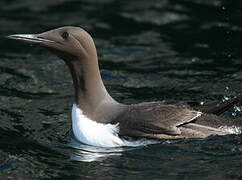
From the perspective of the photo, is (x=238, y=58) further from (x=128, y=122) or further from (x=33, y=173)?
(x=33, y=173)

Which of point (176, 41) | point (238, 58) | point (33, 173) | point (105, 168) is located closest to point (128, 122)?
point (105, 168)

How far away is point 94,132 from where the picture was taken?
8898 mm

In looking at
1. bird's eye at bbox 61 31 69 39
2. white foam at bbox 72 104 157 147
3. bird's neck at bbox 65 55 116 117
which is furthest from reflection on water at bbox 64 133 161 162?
bird's eye at bbox 61 31 69 39

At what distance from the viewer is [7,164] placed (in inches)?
350

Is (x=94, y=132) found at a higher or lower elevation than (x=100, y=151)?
higher

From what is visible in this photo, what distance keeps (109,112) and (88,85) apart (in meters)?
0.45

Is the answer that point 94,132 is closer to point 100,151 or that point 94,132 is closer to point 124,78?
point 100,151

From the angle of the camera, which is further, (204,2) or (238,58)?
(204,2)

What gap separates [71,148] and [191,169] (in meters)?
1.65

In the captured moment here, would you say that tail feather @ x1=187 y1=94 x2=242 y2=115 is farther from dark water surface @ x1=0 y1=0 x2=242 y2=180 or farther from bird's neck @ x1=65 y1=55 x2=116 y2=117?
bird's neck @ x1=65 y1=55 x2=116 y2=117

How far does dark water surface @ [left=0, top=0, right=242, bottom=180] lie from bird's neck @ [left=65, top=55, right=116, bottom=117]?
1.78 feet

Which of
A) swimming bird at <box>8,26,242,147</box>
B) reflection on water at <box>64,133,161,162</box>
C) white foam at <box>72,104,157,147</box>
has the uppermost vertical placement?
swimming bird at <box>8,26,242,147</box>

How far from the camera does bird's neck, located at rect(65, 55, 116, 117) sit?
909 centimetres

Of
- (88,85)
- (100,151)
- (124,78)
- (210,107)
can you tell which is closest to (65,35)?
(88,85)
